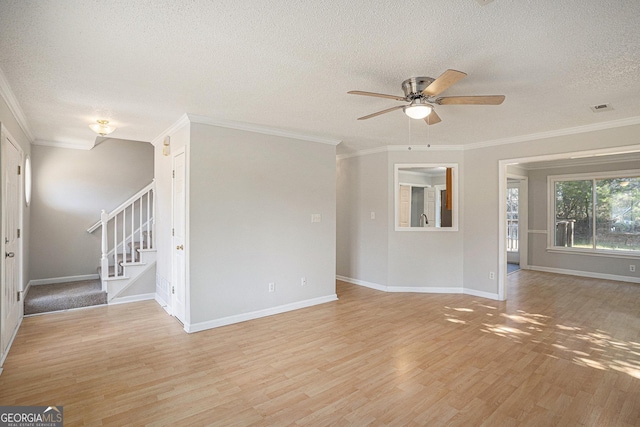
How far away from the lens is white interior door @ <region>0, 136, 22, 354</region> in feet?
9.72

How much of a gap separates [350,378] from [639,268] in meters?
6.86

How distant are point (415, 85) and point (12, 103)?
12.7ft

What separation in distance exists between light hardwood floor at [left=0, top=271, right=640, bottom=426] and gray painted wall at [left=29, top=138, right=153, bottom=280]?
182 centimetres

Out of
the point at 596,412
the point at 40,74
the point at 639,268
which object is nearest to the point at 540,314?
the point at 596,412

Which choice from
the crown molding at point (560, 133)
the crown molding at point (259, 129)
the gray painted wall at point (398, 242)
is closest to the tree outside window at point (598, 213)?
the crown molding at point (560, 133)

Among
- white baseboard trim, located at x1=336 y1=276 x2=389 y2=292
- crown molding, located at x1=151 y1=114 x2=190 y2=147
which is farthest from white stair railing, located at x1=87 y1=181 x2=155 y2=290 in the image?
white baseboard trim, located at x1=336 y1=276 x2=389 y2=292

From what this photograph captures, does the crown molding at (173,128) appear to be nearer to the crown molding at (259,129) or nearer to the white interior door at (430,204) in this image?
the crown molding at (259,129)

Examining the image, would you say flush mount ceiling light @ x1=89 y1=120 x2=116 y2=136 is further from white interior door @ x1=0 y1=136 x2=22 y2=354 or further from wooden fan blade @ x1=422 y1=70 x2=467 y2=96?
wooden fan blade @ x1=422 y1=70 x2=467 y2=96

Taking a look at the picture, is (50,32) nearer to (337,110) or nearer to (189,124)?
(189,124)

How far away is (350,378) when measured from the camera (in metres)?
2.66

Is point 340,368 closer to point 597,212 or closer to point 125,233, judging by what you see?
point 125,233

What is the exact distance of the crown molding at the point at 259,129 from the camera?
3668 mm

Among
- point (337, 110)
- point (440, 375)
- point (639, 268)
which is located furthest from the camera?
point (639, 268)

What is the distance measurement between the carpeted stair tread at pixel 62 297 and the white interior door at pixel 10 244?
1.36 feet
